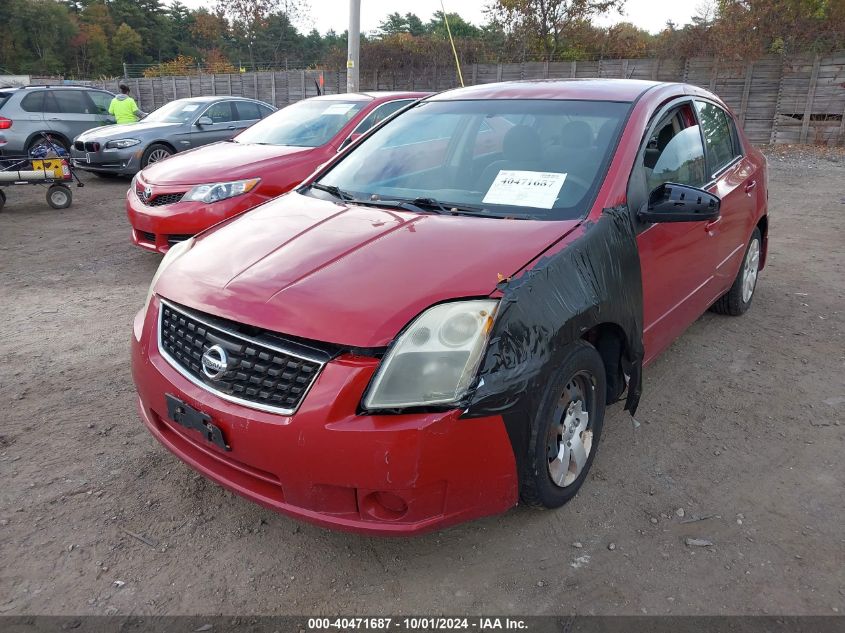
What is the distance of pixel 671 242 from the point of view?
316cm

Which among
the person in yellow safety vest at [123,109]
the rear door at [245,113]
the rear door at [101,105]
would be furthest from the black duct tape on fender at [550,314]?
the rear door at [101,105]

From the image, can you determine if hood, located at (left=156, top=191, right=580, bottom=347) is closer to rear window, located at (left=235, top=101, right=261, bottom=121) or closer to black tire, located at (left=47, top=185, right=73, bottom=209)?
black tire, located at (left=47, top=185, right=73, bottom=209)

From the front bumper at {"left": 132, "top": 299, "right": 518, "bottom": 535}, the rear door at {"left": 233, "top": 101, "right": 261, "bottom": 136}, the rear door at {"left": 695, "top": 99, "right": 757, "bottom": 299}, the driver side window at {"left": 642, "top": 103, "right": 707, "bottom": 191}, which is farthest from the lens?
the rear door at {"left": 233, "top": 101, "right": 261, "bottom": 136}

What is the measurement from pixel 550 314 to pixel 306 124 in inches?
207

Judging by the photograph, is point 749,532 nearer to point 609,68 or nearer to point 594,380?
point 594,380

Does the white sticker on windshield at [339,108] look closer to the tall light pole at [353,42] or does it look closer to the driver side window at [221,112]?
the driver side window at [221,112]

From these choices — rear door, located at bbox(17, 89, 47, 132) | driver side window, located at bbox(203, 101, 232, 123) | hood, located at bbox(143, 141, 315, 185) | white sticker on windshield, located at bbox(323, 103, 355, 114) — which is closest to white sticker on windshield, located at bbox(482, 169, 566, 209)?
hood, located at bbox(143, 141, 315, 185)

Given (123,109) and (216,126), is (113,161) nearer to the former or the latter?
(216,126)

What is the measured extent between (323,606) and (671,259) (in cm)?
229

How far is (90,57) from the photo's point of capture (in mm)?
64562

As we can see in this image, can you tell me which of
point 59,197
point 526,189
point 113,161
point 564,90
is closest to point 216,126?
point 113,161

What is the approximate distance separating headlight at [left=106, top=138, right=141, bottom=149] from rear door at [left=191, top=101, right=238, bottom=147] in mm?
921

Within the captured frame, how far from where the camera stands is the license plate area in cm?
218

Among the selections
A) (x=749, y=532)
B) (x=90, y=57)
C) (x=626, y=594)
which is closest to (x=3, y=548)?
(x=626, y=594)
